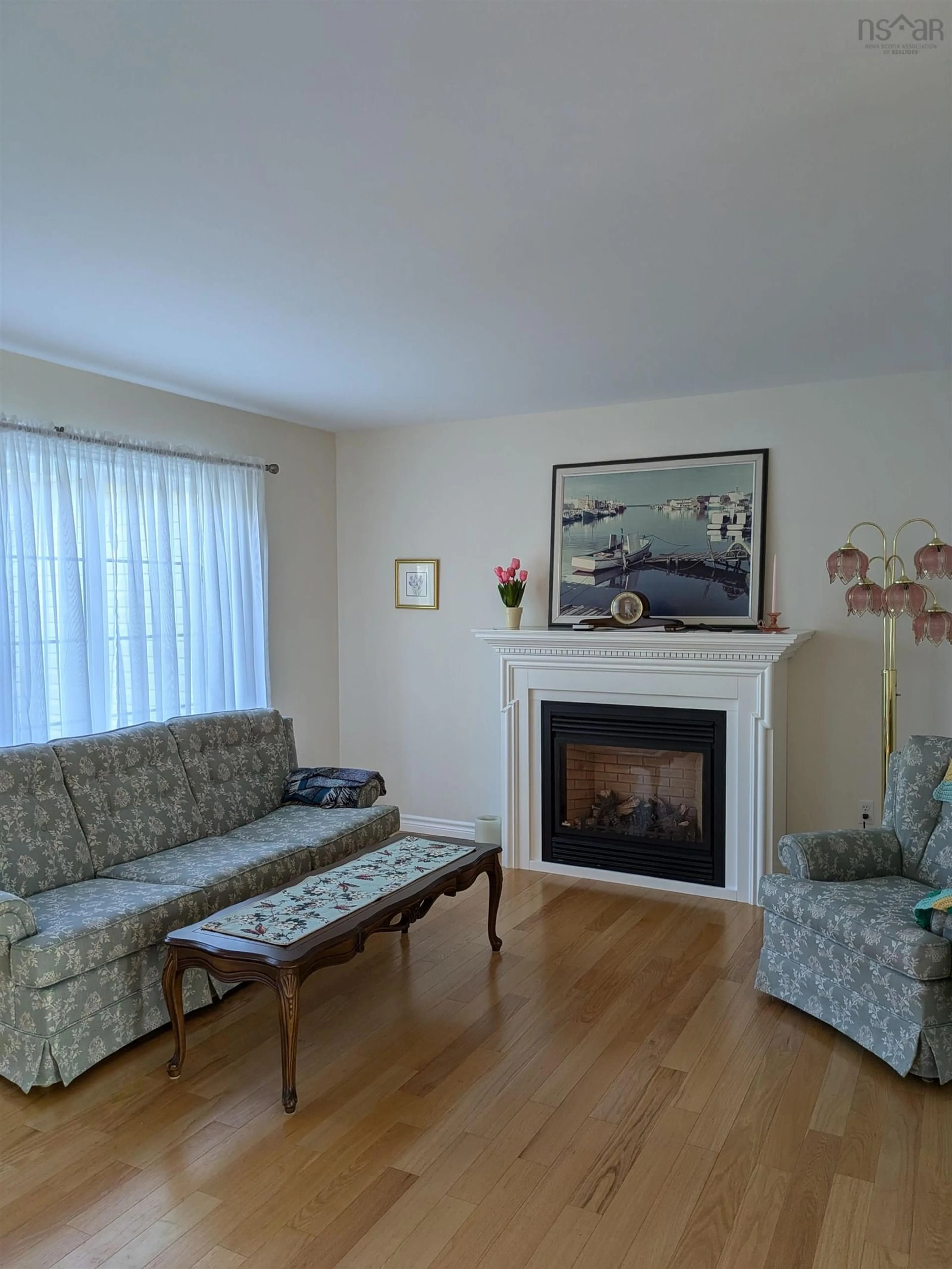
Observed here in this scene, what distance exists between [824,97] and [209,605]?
12.4 feet

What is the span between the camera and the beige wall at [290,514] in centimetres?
448

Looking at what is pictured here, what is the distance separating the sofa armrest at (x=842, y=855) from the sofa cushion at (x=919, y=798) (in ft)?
0.15

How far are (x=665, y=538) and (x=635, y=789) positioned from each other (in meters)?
1.41

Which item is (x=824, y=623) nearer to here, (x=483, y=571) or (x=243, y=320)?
(x=483, y=571)

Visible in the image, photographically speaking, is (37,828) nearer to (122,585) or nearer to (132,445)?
(122,585)

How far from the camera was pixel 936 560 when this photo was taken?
3.77 m

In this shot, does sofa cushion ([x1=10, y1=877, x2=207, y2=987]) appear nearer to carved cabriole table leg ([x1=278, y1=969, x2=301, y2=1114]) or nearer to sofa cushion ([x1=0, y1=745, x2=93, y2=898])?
sofa cushion ([x1=0, y1=745, x2=93, y2=898])

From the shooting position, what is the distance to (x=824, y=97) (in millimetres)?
1938

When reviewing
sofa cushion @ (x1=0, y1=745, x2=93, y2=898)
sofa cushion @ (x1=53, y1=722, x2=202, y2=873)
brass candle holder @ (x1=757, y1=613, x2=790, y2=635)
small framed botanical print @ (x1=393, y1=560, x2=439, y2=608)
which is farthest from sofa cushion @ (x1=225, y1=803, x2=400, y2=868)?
brass candle holder @ (x1=757, y1=613, x2=790, y2=635)

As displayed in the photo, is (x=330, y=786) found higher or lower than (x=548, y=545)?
lower

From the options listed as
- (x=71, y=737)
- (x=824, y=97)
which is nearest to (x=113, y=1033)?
(x=71, y=737)

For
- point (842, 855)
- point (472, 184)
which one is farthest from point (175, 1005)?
point (472, 184)

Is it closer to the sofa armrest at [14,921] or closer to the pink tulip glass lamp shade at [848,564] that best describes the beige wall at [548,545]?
the pink tulip glass lamp shade at [848,564]

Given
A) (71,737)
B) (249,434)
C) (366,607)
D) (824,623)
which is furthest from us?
(366,607)
